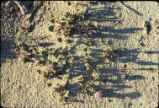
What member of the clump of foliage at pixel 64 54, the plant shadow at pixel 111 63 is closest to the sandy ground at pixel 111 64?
the plant shadow at pixel 111 63

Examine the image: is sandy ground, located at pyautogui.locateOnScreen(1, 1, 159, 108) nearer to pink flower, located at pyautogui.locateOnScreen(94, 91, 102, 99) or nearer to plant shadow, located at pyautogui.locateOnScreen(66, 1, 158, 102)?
plant shadow, located at pyautogui.locateOnScreen(66, 1, 158, 102)

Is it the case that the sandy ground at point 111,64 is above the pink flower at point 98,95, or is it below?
above

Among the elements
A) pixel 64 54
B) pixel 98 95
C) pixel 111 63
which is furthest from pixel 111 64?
pixel 64 54

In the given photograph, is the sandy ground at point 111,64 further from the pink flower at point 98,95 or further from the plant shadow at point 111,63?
the pink flower at point 98,95

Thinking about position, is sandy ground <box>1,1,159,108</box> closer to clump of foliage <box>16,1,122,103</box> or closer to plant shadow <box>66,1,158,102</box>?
plant shadow <box>66,1,158,102</box>

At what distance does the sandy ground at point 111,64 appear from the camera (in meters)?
3.49

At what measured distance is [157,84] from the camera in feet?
11.8

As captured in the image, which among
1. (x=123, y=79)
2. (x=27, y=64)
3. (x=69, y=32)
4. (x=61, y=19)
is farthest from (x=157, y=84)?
(x=27, y=64)

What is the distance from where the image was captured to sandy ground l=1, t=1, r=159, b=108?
3494mm

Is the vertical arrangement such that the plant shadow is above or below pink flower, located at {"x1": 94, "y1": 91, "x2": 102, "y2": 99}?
above

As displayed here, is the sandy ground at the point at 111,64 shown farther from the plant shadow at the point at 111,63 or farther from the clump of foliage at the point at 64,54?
the clump of foliage at the point at 64,54

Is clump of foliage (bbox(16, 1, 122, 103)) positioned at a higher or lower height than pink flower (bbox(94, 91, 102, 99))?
higher

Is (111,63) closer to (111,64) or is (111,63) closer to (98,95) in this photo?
(111,64)

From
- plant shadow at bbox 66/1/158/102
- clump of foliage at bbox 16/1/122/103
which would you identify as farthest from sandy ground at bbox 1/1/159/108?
clump of foliage at bbox 16/1/122/103
